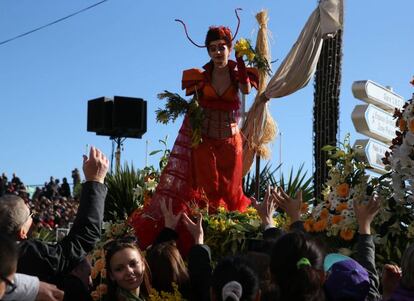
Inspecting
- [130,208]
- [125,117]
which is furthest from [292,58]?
[125,117]

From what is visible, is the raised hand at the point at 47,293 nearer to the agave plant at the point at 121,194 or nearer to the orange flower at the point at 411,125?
the orange flower at the point at 411,125

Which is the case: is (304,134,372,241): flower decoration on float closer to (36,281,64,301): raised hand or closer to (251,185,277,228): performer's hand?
(251,185,277,228): performer's hand

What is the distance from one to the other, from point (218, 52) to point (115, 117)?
495 centimetres

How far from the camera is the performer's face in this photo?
6277 millimetres

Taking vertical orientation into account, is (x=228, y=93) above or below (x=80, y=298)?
above

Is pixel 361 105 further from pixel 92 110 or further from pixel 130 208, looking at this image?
pixel 92 110

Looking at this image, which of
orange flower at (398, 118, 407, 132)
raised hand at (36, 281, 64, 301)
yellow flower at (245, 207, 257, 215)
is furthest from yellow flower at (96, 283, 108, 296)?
yellow flower at (245, 207, 257, 215)

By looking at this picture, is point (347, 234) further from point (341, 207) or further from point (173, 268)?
point (173, 268)

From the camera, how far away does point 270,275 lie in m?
2.89

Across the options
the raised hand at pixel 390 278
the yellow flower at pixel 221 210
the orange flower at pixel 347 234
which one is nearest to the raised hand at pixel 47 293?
the raised hand at pixel 390 278

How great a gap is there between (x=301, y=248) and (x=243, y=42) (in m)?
3.85

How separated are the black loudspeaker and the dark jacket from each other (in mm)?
7775

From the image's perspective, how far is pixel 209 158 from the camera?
610 centimetres

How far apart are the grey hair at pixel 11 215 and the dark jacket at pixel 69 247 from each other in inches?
6.8
